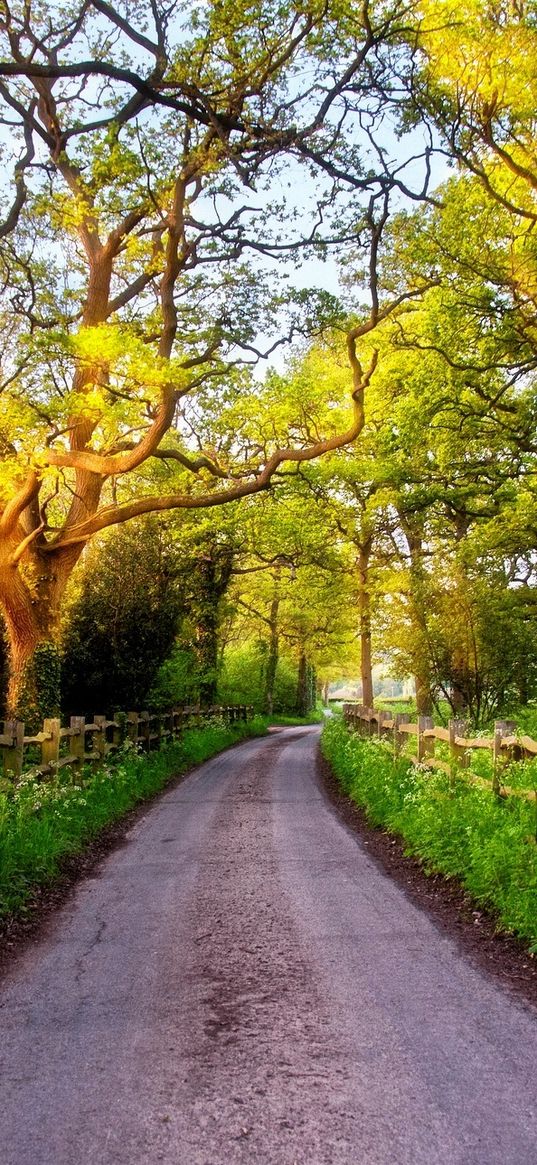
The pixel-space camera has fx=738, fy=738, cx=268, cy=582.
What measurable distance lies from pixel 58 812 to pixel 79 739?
238 cm

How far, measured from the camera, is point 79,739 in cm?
1116

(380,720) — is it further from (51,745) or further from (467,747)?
(51,745)

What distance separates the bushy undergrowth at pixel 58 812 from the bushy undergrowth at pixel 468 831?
12.4 feet

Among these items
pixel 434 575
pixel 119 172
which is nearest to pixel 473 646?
pixel 434 575

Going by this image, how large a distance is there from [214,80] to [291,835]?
9.95m

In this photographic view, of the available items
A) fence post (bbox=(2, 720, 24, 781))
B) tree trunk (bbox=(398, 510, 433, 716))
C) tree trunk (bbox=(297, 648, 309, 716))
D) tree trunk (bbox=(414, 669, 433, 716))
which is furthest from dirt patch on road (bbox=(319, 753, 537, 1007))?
tree trunk (bbox=(297, 648, 309, 716))

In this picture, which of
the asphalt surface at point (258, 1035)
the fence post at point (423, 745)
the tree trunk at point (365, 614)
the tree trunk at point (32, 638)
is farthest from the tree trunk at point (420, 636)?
the asphalt surface at point (258, 1035)

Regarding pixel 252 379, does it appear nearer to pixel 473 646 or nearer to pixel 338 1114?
pixel 473 646

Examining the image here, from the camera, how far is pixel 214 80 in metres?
9.77

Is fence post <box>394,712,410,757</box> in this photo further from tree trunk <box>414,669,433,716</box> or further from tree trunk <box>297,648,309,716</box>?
tree trunk <box>297,648,309,716</box>

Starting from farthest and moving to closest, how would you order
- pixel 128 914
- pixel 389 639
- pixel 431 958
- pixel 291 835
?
pixel 389 639 → pixel 291 835 → pixel 128 914 → pixel 431 958

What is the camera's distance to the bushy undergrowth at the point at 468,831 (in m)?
5.86

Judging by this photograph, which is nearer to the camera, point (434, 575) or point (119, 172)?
point (119, 172)

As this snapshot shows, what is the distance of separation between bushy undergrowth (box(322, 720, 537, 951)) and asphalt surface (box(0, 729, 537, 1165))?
606 millimetres
